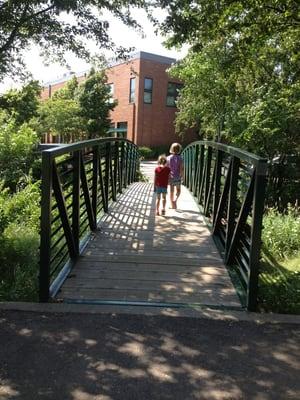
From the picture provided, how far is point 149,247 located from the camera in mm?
6105

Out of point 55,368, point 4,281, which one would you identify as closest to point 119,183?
point 4,281

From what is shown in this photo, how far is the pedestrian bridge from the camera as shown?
428cm

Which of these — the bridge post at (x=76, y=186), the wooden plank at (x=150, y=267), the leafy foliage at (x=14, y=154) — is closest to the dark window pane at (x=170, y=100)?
the leafy foliage at (x=14, y=154)

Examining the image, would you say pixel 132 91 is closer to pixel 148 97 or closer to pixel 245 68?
pixel 148 97

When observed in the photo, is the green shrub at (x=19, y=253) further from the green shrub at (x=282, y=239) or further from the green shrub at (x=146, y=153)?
the green shrub at (x=146, y=153)

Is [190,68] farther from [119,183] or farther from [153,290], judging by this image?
[153,290]

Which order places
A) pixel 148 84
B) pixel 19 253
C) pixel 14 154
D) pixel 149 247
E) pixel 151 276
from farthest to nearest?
pixel 148 84 < pixel 14 154 < pixel 149 247 < pixel 19 253 < pixel 151 276

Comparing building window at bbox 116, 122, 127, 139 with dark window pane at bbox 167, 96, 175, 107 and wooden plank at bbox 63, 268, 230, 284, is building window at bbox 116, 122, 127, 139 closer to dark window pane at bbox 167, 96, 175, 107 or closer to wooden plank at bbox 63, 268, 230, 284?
dark window pane at bbox 167, 96, 175, 107

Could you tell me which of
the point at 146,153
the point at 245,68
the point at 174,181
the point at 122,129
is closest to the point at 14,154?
the point at 174,181

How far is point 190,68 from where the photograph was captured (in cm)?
2334

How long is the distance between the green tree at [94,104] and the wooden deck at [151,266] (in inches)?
1157

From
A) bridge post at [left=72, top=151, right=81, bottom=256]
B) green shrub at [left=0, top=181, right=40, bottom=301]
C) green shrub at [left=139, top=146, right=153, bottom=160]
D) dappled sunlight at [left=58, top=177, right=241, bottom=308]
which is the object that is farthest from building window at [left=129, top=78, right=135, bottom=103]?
bridge post at [left=72, top=151, right=81, bottom=256]

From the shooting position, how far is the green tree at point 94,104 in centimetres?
3644

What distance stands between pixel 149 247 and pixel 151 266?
0.74 m
